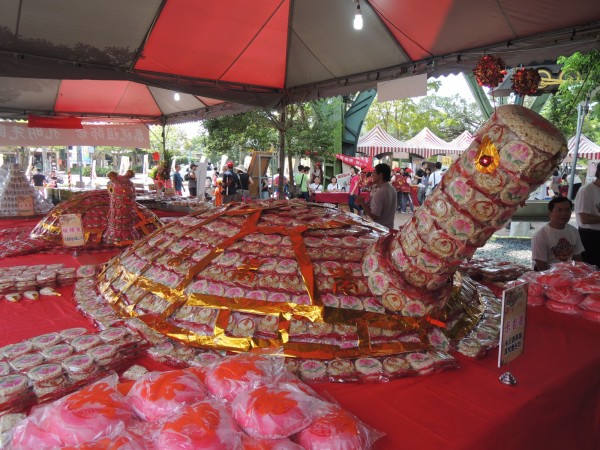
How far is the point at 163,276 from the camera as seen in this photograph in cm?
189

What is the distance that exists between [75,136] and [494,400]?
→ 8.98 m

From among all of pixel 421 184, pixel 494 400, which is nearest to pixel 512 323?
pixel 494 400

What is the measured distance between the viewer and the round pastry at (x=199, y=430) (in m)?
0.86

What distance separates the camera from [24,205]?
4746mm

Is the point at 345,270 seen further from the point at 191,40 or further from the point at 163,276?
the point at 191,40

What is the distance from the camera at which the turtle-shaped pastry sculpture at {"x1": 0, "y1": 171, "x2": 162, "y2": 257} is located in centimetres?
324

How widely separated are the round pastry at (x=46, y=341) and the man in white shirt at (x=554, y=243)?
289 centimetres

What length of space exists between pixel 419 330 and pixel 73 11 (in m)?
4.25

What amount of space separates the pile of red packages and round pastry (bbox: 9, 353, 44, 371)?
2254 millimetres

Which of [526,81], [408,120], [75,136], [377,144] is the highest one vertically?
[408,120]

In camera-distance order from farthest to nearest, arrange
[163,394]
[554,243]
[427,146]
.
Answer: [427,146] < [554,243] < [163,394]

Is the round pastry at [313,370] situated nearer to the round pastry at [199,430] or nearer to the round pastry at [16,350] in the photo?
the round pastry at [199,430]

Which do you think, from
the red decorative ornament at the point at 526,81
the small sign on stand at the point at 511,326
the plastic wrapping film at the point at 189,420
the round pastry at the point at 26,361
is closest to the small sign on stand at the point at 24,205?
the round pastry at the point at 26,361

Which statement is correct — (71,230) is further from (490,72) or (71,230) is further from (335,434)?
(490,72)
